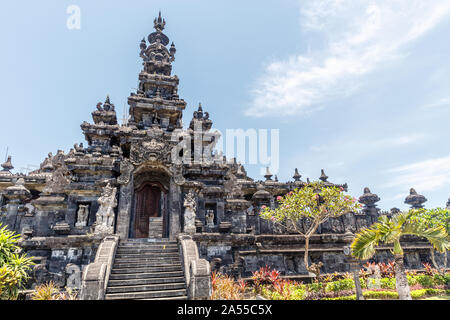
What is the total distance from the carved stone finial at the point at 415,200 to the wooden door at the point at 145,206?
80.0 ft

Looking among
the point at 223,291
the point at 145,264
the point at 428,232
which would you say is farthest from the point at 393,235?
the point at 145,264

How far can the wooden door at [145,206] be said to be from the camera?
17.9m

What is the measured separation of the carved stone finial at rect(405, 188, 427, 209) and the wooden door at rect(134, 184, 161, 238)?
24372 millimetres

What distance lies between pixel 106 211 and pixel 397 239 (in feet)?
45.7

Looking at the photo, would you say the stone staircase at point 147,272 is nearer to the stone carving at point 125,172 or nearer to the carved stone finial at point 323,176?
the stone carving at point 125,172

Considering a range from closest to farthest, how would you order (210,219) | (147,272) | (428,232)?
(428,232) < (147,272) < (210,219)

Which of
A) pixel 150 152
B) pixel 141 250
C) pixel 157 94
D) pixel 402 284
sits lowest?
pixel 402 284

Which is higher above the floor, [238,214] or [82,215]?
[238,214]

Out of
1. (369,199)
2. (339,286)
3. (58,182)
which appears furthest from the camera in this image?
(369,199)

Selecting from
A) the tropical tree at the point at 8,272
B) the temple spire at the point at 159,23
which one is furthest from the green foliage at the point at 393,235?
the temple spire at the point at 159,23

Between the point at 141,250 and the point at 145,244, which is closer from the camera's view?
the point at 141,250

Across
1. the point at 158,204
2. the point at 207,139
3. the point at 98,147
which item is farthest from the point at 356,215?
the point at 98,147

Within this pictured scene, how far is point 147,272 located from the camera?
38.3 ft

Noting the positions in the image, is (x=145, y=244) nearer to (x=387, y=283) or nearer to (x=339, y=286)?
(x=339, y=286)
